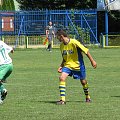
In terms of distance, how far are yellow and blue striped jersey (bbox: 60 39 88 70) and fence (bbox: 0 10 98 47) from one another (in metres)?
31.8

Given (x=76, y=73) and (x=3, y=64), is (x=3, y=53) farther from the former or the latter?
(x=76, y=73)

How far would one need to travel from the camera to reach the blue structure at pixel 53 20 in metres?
45.4

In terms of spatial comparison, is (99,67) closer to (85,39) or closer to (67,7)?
(85,39)

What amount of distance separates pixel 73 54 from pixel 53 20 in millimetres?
33646

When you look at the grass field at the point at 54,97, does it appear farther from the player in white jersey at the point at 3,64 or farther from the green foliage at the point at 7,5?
the green foliage at the point at 7,5

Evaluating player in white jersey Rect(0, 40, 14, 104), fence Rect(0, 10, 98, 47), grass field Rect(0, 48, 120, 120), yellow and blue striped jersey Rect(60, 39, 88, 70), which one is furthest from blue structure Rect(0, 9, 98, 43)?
player in white jersey Rect(0, 40, 14, 104)

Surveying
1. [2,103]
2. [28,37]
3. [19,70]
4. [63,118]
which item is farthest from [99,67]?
[28,37]

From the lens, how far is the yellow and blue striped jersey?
41.4ft

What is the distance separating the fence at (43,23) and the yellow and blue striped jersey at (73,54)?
3178cm

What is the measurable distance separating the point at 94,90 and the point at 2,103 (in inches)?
141

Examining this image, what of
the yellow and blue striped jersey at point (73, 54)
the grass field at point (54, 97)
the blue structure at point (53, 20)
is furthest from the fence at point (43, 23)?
the yellow and blue striped jersey at point (73, 54)

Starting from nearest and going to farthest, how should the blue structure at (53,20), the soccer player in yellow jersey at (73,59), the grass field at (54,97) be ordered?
the grass field at (54,97) < the soccer player in yellow jersey at (73,59) < the blue structure at (53,20)

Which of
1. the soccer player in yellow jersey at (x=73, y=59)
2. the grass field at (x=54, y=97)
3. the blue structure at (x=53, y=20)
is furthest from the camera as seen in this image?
the blue structure at (x=53, y=20)

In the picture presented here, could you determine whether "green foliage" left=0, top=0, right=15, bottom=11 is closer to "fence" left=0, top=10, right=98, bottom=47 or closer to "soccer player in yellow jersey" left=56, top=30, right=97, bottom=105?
"fence" left=0, top=10, right=98, bottom=47
